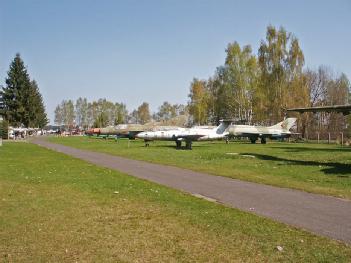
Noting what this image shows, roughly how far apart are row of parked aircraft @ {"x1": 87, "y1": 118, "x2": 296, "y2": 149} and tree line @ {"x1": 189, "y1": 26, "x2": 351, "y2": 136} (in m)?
3.98

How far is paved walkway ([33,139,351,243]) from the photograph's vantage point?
796 cm

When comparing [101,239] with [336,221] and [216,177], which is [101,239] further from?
[216,177]

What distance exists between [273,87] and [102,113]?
9218 centimetres

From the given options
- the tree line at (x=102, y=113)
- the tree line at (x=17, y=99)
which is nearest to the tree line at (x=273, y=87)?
the tree line at (x=17, y=99)

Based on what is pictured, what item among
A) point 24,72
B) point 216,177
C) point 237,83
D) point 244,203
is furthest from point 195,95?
point 244,203

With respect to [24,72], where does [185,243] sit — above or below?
below

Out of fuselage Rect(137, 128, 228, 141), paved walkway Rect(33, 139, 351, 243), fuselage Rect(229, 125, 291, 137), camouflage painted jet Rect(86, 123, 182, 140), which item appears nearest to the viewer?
paved walkway Rect(33, 139, 351, 243)

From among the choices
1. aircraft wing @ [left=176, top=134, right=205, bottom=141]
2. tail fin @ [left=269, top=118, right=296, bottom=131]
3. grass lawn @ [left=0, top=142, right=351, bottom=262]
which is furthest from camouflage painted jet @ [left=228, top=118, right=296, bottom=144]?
grass lawn @ [left=0, top=142, right=351, bottom=262]

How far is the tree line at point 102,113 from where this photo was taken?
148 metres

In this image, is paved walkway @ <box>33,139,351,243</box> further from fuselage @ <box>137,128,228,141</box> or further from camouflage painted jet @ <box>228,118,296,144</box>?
camouflage painted jet @ <box>228,118,296,144</box>

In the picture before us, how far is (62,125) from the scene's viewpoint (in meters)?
179

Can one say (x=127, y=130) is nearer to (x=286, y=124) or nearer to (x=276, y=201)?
(x=286, y=124)

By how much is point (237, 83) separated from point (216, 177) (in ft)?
170

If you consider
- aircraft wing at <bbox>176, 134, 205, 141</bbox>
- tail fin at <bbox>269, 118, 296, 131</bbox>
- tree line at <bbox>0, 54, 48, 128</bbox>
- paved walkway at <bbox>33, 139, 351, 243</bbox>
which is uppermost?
tree line at <bbox>0, 54, 48, 128</bbox>
